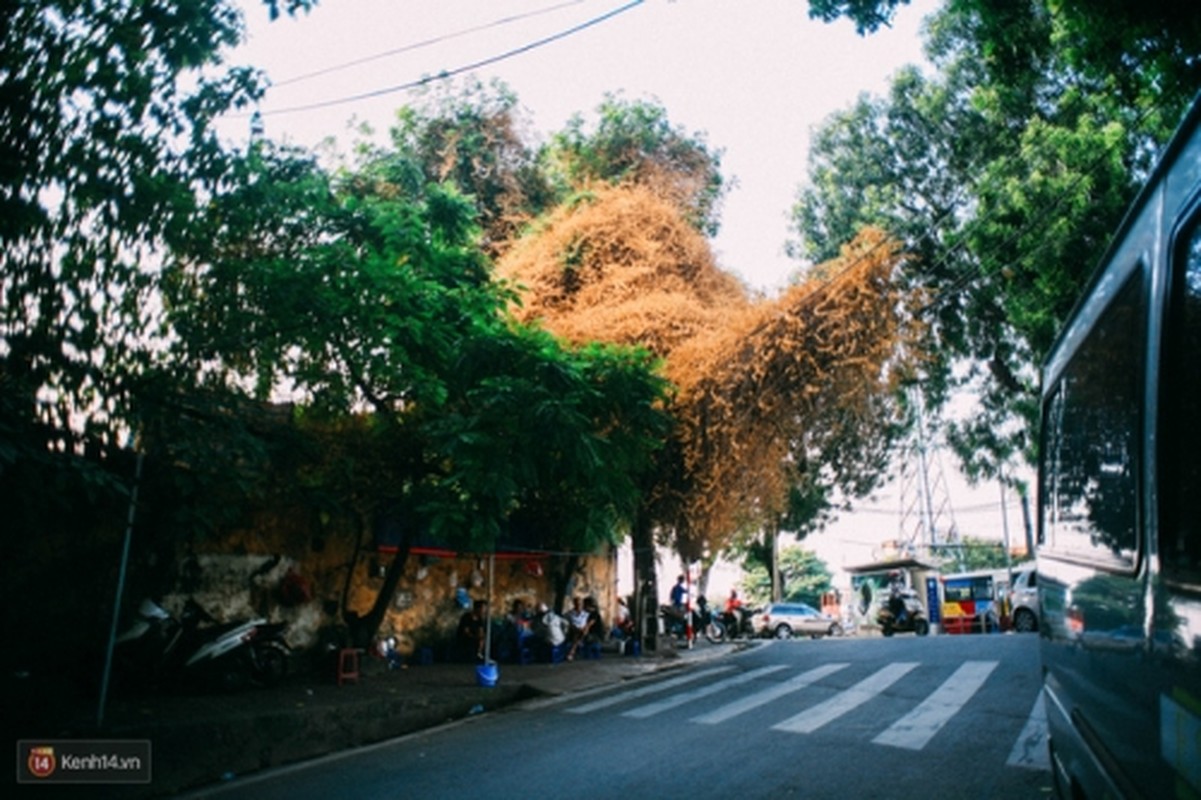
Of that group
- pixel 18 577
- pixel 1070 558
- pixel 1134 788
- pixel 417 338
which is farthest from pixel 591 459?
pixel 1134 788

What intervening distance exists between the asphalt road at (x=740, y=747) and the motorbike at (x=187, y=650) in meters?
2.49

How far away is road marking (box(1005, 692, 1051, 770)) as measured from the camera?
6.52 meters

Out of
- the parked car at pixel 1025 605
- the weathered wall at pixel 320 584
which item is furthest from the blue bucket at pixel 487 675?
the parked car at pixel 1025 605

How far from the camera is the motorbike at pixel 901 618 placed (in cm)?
2725

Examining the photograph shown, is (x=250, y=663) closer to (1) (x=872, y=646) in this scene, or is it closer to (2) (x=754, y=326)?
(2) (x=754, y=326)

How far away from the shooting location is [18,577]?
997 centimetres

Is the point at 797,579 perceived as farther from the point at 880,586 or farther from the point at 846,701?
the point at 846,701

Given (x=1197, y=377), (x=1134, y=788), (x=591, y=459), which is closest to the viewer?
(x=1197, y=377)

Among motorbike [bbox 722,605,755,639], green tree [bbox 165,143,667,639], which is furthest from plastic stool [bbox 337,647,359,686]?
motorbike [bbox 722,605,755,639]

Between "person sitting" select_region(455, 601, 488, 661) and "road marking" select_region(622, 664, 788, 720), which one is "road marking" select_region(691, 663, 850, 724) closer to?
"road marking" select_region(622, 664, 788, 720)

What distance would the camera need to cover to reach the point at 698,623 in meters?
25.4

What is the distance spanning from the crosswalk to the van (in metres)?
4.59

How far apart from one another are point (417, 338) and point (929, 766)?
23.9 ft

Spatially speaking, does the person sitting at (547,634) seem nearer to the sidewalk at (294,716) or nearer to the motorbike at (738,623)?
the sidewalk at (294,716)
